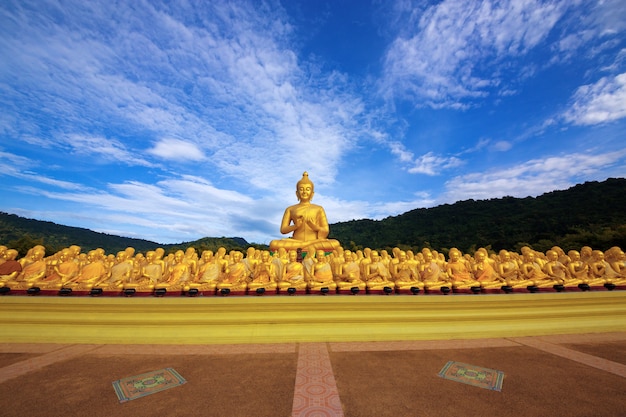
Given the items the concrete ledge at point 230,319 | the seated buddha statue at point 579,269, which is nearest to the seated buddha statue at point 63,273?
the concrete ledge at point 230,319

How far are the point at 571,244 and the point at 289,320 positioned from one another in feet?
104

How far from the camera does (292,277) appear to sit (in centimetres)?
664

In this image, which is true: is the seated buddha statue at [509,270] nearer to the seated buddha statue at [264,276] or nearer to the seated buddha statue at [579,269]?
the seated buddha statue at [579,269]

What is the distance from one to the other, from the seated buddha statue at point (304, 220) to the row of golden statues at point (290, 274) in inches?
191

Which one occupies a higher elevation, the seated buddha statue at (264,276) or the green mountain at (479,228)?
the green mountain at (479,228)

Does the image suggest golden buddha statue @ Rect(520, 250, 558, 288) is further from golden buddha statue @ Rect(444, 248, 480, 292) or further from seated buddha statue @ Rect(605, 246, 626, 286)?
seated buddha statue @ Rect(605, 246, 626, 286)

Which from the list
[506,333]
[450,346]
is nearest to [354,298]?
[450,346]

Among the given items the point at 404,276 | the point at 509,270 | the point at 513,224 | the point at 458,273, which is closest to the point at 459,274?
the point at 458,273

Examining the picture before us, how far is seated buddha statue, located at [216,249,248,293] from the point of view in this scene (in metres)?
6.24

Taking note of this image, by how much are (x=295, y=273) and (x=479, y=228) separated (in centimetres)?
4096

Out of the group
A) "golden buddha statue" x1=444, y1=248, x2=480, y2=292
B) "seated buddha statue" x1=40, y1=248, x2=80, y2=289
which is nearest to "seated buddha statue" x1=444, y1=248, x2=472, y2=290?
"golden buddha statue" x1=444, y1=248, x2=480, y2=292

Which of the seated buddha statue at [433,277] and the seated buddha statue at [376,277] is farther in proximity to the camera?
the seated buddha statue at [433,277]

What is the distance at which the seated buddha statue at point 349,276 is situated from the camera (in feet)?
21.0

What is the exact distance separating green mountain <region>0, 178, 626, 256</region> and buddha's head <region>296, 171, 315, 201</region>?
47.1ft
